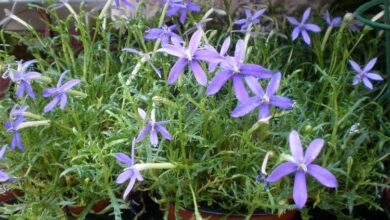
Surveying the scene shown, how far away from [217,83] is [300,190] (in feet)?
0.65

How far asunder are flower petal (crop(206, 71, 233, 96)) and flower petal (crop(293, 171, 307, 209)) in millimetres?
172

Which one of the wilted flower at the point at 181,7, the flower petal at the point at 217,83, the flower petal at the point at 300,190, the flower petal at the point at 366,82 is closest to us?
the flower petal at the point at 300,190

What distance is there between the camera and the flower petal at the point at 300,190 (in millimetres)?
621

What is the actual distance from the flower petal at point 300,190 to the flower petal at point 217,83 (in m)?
0.17

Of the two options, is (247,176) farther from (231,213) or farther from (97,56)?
(97,56)

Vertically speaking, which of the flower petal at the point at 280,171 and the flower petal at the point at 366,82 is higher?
the flower petal at the point at 366,82

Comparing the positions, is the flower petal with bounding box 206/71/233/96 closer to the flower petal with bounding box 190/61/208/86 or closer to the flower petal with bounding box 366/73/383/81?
the flower petal with bounding box 190/61/208/86

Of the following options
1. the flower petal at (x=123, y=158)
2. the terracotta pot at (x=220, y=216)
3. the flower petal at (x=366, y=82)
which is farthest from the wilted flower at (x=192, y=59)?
the flower petal at (x=366, y=82)

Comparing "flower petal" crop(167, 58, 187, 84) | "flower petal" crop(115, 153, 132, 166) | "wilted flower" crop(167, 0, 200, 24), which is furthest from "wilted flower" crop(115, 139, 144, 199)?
"wilted flower" crop(167, 0, 200, 24)

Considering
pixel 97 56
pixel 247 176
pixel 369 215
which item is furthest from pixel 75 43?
pixel 369 215

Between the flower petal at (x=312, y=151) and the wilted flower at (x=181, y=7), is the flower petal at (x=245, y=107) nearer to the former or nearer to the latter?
the flower petal at (x=312, y=151)

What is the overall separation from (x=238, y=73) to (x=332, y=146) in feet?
0.71

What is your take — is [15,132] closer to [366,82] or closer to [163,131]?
[163,131]

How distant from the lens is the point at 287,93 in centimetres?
106
